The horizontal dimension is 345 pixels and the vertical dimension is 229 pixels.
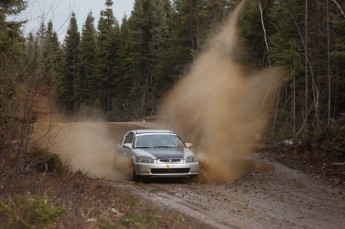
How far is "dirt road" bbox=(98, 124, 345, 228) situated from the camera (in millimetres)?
9922

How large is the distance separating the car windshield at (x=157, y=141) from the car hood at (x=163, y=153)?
22.5 inches

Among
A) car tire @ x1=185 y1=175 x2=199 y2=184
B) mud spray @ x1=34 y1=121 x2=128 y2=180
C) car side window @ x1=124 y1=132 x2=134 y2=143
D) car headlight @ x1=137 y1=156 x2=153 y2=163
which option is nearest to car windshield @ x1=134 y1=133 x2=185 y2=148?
car side window @ x1=124 y1=132 x2=134 y2=143

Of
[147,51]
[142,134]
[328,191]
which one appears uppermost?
[147,51]

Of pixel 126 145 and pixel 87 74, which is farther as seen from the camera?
pixel 87 74

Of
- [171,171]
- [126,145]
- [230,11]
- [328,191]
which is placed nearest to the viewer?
[328,191]

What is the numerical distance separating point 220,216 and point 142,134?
732cm

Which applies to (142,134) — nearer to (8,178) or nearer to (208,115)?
(208,115)

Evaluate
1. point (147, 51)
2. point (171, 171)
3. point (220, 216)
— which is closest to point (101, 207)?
point (220, 216)

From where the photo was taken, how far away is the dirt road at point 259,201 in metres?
9.92

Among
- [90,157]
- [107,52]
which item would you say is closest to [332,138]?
[90,157]

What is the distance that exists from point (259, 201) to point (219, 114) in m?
12.3

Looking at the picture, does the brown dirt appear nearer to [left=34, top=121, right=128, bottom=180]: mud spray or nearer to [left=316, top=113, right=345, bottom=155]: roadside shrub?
[left=34, top=121, right=128, bottom=180]: mud spray

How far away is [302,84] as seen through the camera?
3606 cm

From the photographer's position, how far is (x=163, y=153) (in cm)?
1563
